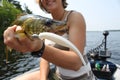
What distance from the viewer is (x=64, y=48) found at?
10.5ft

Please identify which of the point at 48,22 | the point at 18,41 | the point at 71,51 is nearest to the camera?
the point at 18,41

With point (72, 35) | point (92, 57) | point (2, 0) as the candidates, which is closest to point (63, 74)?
point (72, 35)

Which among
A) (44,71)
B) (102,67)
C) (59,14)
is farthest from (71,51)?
(102,67)

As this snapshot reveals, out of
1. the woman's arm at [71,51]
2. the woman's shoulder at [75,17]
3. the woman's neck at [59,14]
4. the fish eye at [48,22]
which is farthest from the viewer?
the woman's neck at [59,14]

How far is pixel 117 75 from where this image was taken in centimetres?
668

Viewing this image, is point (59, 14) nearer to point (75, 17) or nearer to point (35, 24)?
point (75, 17)

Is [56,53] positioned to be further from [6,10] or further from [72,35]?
[6,10]

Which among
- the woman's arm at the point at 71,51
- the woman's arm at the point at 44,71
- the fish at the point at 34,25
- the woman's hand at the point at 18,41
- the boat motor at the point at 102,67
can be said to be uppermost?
the fish at the point at 34,25

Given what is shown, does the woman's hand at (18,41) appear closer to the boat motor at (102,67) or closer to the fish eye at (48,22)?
the fish eye at (48,22)

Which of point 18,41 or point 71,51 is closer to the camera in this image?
point 18,41

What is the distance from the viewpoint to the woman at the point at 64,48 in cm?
226

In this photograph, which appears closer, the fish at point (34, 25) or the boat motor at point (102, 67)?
the fish at point (34, 25)

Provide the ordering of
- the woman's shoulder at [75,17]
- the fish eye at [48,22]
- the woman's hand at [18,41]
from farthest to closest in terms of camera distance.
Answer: the woman's shoulder at [75,17]
the fish eye at [48,22]
the woman's hand at [18,41]

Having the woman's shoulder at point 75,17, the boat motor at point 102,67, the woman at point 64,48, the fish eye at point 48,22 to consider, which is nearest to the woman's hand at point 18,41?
the woman at point 64,48
